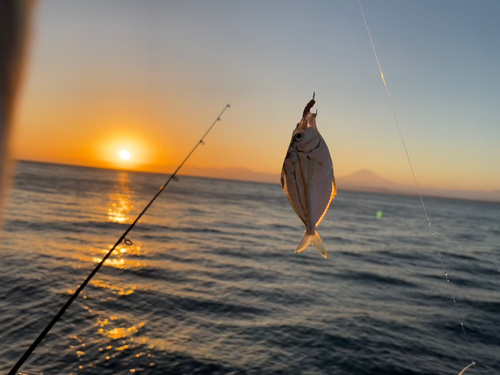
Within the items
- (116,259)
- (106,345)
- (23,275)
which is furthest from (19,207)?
(106,345)

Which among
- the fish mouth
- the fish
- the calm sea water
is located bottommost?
the calm sea water

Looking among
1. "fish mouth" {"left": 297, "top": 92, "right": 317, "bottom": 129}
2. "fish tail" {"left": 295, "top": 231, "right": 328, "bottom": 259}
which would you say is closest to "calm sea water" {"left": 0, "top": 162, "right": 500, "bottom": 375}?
"fish tail" {"left": 295, "top": 231, "right": 328, "bottom": 259}

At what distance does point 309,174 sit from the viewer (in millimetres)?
3260

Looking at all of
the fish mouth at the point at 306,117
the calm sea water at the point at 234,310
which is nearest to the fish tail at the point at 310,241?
the fish mouth at the point at 306,117

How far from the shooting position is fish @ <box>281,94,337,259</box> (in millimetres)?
3096

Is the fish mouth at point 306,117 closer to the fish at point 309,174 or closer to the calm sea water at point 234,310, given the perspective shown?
the fish at point 309,174

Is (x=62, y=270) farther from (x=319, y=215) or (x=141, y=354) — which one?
(x=319, y=215)

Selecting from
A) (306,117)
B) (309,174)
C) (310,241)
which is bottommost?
(310,241)

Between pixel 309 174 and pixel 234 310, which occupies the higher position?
pixel 309 174

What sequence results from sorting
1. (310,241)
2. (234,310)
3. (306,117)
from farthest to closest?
(234,310), (310,241), (306,117)

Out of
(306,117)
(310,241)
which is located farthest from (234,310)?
(306,117)

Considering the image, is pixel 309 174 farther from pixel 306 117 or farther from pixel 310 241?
pixel 310 241

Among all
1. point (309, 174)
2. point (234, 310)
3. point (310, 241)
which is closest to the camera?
point (309, 174)

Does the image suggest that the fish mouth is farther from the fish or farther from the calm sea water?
the calm sea water
